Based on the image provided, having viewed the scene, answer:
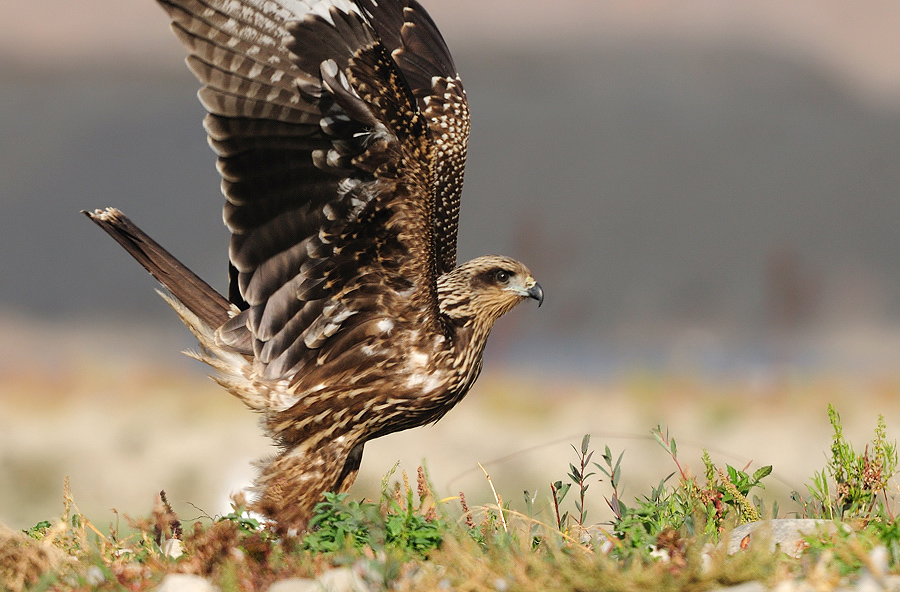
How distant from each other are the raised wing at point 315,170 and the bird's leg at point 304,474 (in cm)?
37

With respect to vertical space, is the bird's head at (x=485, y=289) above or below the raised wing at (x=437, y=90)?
below

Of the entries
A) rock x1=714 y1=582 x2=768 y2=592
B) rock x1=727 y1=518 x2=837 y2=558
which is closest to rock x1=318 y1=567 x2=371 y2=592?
rock x1=714 y1=582 x2=768 y2=592

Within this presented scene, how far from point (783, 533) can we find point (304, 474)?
216 centimetres

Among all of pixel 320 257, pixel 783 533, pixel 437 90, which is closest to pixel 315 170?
pixel 320 257

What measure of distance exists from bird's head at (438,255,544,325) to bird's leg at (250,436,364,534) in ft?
2.84

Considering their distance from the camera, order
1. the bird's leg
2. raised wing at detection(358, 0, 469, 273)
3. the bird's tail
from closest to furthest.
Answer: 1. the bird's leg
2. the bird's tail
3. raised wing at detection(358, 0, 469, 273)

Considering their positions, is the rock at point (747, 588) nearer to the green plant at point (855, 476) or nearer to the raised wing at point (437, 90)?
the green plant at point (855, 476)

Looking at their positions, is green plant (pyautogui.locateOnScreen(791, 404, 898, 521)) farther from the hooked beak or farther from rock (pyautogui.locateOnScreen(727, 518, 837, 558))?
the hooked beak

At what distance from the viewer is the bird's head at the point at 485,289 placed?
4578mm

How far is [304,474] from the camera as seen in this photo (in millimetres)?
4203

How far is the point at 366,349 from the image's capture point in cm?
420

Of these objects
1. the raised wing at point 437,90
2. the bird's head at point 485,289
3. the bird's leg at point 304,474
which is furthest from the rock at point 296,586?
the raised wing at point 437,90

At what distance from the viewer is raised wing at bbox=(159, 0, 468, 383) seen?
3729mm

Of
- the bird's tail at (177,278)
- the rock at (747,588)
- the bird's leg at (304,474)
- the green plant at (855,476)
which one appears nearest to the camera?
the rock at (747,588)
